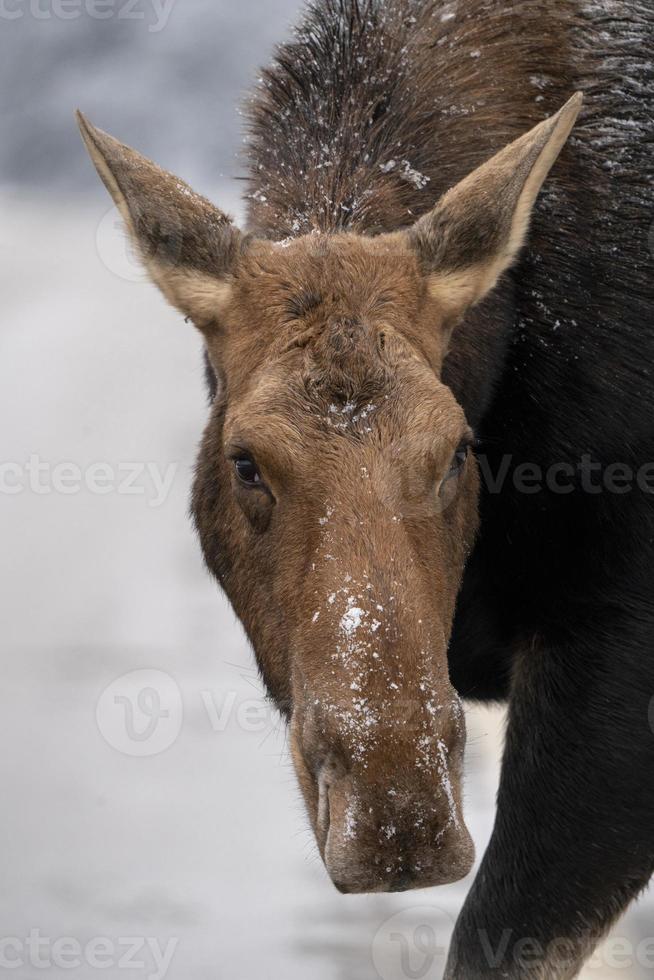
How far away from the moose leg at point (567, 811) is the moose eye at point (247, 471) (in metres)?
1.59

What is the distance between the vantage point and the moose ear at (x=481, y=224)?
4316 millimetres

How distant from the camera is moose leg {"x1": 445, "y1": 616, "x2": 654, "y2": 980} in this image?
199 inches

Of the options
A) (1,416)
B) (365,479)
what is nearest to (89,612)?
(1,416)

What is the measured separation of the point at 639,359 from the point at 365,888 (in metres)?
2.30

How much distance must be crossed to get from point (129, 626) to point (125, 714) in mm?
1215

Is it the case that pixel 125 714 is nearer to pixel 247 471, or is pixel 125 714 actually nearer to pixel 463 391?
pixel 463 391

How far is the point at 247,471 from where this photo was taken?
13.2 ft
